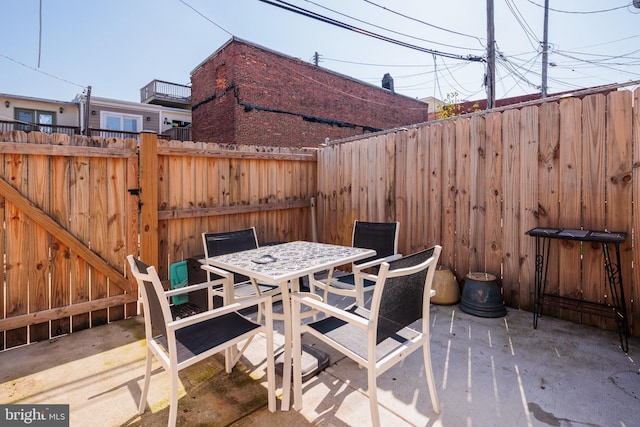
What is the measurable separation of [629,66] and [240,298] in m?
15.4

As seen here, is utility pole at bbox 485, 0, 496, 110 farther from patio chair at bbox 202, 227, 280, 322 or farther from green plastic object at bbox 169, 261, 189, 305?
green plastic object at bbox 169, 261, 189, 305

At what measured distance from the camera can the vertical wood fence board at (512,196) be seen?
339 cm

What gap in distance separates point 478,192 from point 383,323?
2617mm

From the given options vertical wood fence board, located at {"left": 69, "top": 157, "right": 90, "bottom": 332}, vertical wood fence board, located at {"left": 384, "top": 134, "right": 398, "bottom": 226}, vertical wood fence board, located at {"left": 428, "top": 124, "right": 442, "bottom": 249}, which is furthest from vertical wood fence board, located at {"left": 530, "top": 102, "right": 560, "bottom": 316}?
vertical wood fence board, located at {"left": 69, "top": 157, "right": 90, "bottom": 332}

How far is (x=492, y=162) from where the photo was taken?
355 centimetres

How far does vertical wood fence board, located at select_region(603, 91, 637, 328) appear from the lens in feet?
9.12

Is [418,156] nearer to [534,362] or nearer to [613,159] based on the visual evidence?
[613,159]

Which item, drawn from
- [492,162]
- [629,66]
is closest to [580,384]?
[492,162]

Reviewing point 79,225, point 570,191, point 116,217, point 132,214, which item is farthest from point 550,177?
point 79,225

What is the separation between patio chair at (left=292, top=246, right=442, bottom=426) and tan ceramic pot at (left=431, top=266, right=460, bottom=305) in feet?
6.24

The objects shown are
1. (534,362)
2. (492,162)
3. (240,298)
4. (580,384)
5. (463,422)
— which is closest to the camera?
(463,422)

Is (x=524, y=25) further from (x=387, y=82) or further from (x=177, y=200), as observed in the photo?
(x=177, y=200)

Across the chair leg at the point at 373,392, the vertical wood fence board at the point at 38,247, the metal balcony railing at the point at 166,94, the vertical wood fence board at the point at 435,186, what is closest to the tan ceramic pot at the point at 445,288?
the vertical wood fence board at the point at 435,186

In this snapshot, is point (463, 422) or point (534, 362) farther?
point (534, 362)
